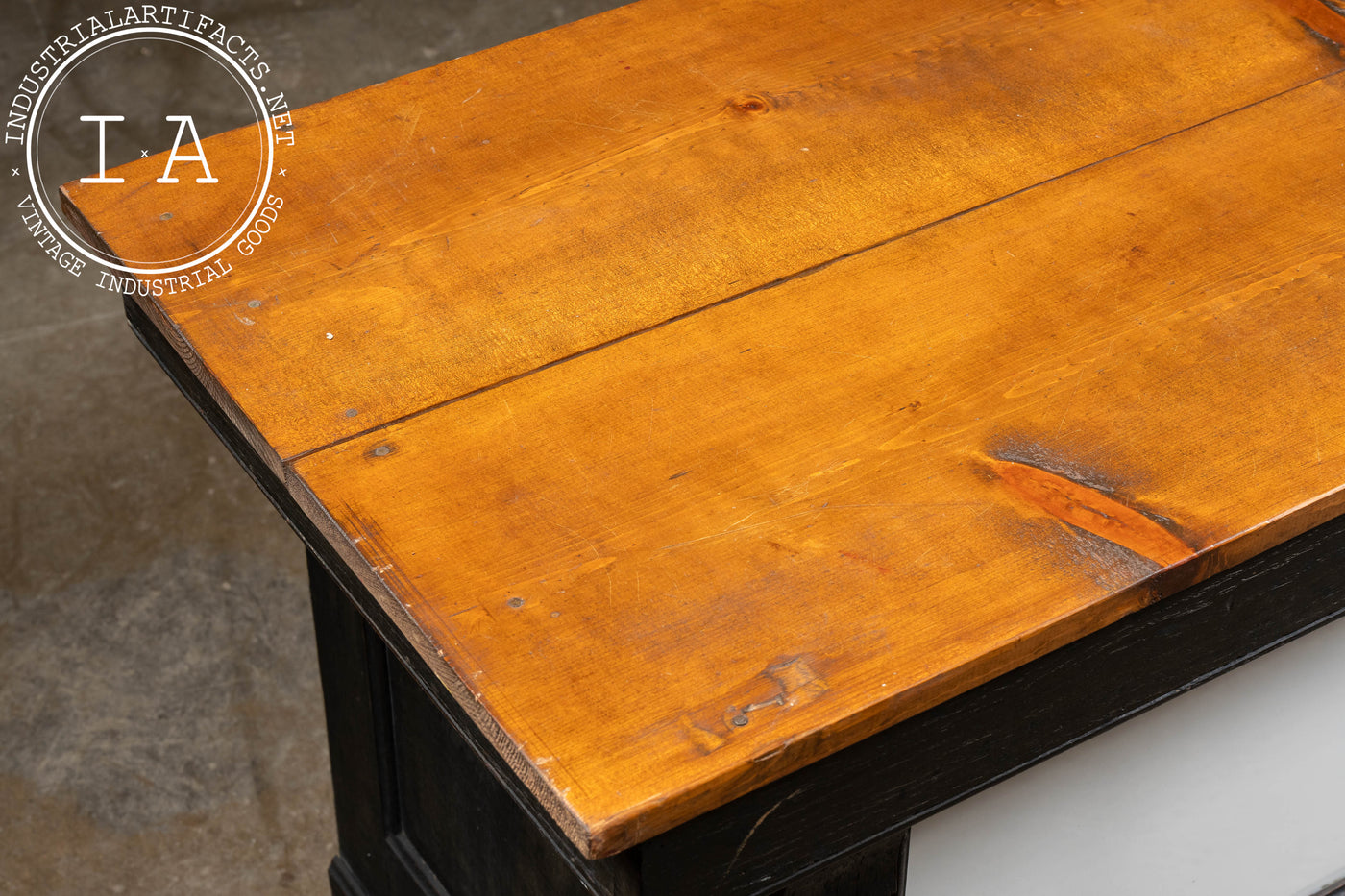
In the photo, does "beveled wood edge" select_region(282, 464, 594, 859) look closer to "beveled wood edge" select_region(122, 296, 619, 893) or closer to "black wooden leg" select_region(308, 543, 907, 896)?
"beveled wood edge" select_region(122, 296, 619, 893)

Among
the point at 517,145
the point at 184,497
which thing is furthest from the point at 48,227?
the point at 517,145

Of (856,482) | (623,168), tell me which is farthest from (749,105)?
(856,482)

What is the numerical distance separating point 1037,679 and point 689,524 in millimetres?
231

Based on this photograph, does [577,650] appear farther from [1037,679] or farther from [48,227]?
[48,227]

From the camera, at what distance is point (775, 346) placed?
976 mm

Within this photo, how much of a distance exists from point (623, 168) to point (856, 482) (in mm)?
369

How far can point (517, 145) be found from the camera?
1.16 metres

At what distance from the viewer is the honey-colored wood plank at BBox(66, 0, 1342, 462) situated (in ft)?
3.24

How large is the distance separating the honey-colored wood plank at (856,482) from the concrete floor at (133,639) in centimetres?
103
